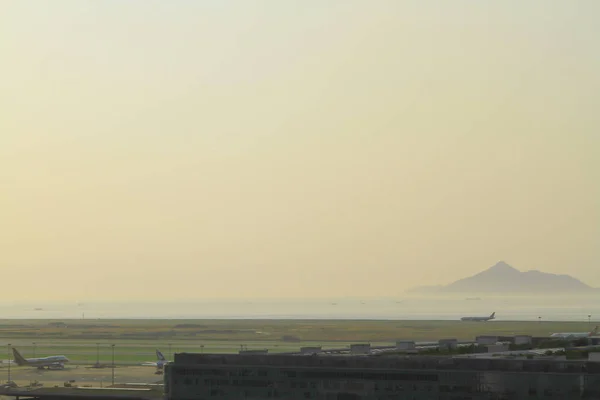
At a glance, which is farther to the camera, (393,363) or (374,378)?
(374,378)

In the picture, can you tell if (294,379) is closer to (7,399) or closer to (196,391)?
(196,391)

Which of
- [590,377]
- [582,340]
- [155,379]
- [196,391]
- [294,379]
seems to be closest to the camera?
[590,377]

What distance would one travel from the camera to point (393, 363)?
99.6m

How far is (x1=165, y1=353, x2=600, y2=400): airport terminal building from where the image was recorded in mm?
91000

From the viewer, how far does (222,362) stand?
358 feet

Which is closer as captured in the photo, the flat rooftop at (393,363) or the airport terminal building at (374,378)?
the airport terminal building at (374,378)

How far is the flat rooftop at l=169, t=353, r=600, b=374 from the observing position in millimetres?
91562

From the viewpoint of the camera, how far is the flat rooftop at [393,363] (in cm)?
9156

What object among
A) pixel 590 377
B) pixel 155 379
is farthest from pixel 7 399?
pixel 590 377

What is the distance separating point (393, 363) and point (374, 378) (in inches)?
83.4

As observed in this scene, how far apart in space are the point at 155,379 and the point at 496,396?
3913 inches

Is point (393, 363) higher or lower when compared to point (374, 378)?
higher

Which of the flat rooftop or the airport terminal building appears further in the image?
the flat rooftop

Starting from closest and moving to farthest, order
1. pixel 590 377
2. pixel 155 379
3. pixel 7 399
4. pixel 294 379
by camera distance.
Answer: pixel 590 377 < pixel 294 379 < pixel 7 399 < pixel 155 379
